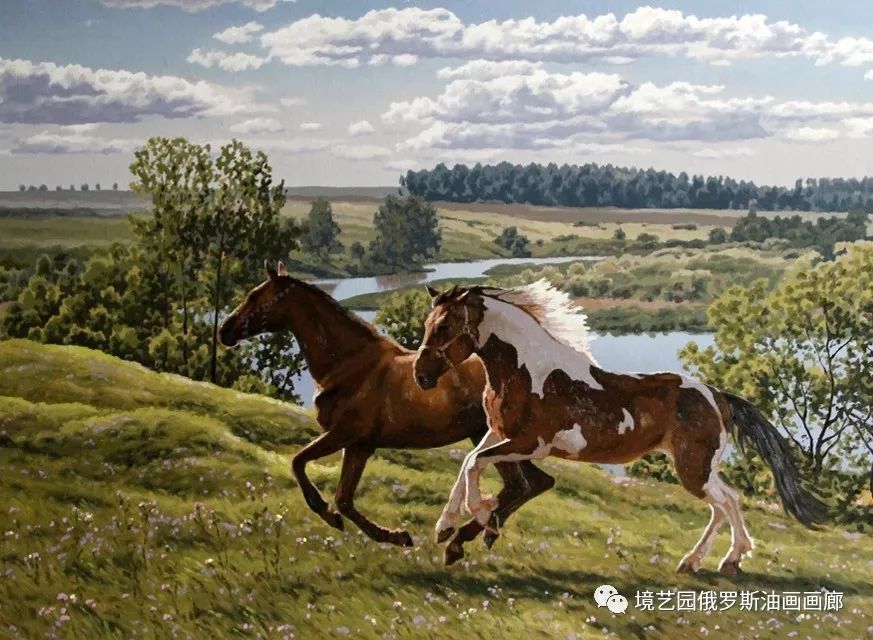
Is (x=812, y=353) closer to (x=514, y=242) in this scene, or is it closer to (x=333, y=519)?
(x=514, y=242)

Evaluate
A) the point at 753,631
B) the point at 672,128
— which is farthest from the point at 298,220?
the point at 753,631

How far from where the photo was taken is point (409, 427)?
11.1 ft

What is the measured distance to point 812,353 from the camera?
3855mm

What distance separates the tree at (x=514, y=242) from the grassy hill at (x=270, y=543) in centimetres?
74

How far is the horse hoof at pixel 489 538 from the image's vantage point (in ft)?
11.1

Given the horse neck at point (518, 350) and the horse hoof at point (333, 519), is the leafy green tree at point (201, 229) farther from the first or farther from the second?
the horse neck at point (518, 350)

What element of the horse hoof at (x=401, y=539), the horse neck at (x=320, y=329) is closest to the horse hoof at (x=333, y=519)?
the horse hoof at (x=401, y=539)

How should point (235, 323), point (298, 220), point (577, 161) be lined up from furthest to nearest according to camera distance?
point (577, 161)
point (298, 220)
point (235, 323)

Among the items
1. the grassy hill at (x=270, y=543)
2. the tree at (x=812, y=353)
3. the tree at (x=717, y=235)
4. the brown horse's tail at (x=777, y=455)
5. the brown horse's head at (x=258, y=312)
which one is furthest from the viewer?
the tree at (x=717, y=235)

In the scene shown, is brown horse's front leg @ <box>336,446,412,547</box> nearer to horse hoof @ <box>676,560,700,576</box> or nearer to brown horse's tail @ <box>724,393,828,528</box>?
horse hoof @ <box>676,560,700,576</box>

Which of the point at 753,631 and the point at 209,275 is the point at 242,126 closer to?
the point at 209,275

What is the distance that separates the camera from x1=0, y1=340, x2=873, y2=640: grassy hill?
10.5 feet

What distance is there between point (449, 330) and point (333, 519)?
669mm

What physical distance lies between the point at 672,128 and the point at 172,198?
5.58 ft
